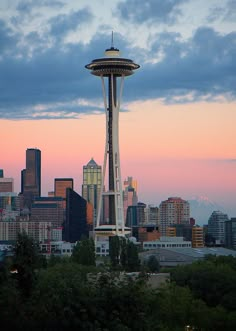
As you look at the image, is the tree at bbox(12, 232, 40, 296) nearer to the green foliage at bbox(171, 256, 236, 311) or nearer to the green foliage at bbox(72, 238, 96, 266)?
the green foliage at bbox(171, 256, 236, 311)

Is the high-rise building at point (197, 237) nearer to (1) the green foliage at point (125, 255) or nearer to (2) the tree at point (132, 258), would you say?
(1) the green foliage at point (125, 255)

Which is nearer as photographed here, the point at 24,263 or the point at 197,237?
the point at 24,263

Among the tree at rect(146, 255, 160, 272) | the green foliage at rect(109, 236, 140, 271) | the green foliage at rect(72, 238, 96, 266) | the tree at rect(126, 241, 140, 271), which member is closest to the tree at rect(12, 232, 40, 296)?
the green foliage at rect(109, 236, 140, 271)

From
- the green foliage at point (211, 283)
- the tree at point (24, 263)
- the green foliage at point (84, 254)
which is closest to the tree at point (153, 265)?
the green foliage at point (84, 254)

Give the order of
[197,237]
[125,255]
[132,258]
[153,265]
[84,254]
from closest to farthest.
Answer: [132,258], [125,255], [84,254], [153,265], [197,237]

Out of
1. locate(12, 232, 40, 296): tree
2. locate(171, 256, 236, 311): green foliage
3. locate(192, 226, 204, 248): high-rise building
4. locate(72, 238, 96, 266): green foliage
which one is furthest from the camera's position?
A: locate(192, 226, 204, 248): high-rise building

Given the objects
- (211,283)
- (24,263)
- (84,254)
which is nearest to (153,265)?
(84,254)

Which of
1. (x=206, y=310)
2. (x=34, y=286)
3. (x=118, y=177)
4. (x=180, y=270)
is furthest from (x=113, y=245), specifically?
(x=34, y=286)

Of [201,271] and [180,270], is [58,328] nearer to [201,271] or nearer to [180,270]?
[201,271]

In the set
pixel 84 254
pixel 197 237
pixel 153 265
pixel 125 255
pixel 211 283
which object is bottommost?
pixel 211 283

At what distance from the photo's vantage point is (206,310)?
131ft

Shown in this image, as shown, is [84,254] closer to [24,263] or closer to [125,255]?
[125,255]

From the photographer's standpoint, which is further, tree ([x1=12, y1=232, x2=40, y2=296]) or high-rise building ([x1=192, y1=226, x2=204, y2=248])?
high-rise building ([x1=192, y1=226, x2=204, y2=248])

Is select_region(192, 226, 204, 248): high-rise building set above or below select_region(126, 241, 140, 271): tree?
above
